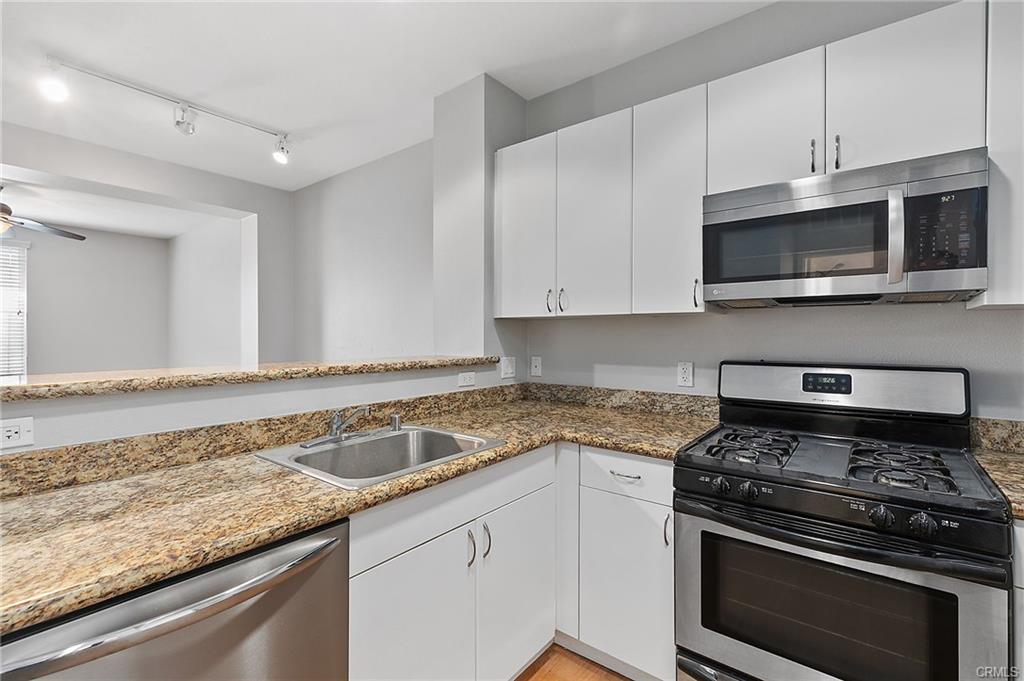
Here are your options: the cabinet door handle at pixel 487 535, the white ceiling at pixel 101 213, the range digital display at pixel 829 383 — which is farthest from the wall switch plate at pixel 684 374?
the white ceiling at pixel 101 213

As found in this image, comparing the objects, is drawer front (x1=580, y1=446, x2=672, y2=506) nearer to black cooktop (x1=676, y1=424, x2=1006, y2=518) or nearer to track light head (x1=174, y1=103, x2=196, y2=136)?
black cooktop (x1=676, y1=424, x2=1006, y2=518)

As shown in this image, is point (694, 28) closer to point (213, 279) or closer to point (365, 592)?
point (365, 592)

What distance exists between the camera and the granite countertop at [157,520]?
75 centimetres

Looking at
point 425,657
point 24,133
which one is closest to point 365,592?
point 425,657

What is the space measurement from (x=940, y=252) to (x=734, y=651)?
4.18 ft

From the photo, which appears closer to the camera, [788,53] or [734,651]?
[734,651]

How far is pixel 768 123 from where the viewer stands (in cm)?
162

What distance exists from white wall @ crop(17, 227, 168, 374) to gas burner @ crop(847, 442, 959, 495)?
23.3ft

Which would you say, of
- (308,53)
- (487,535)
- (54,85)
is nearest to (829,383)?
(487,535)

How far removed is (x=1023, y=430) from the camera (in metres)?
1.46

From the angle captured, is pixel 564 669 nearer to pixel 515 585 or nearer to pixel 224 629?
pixel 515 585

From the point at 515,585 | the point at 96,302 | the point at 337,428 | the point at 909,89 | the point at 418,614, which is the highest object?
the point at 909,89

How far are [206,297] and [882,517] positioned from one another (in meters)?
5.88

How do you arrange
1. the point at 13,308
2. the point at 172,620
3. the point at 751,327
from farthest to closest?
the point at 13,308 → the point at 751,327 → the point at 172,620
